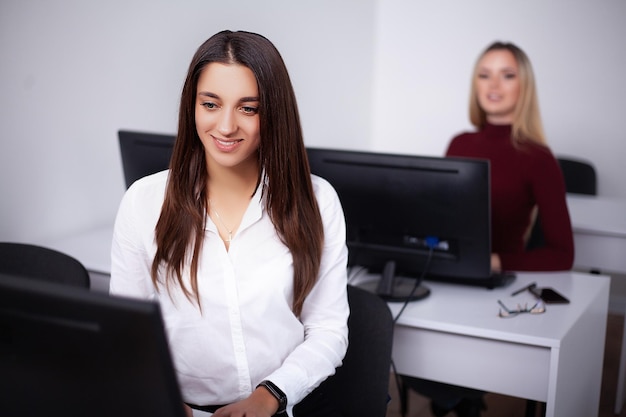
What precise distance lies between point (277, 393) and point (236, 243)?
0.29 metres

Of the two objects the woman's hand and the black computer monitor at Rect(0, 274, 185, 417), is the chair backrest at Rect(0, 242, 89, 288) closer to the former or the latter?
the woman's hand

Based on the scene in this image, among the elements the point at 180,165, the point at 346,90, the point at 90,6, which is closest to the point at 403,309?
the point at 180,165

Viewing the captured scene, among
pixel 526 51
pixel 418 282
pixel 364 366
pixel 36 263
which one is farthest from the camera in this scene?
pixel 526 51

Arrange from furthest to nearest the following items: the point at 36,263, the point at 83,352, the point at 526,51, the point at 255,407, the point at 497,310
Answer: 1. the point at 526,51
2. the point at 497,310
3. the point at 36,263
4. the point at 255,407
5. the point at 83,352

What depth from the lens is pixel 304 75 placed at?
362 centimetres

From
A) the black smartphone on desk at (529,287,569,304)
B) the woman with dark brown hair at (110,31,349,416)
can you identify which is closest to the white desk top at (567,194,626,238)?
the black smartphone on desk at (529,287,569,304)

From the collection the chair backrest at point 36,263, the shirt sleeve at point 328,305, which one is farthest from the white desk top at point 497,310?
the chair backrest at point 36,263

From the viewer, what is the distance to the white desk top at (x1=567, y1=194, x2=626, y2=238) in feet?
8.43

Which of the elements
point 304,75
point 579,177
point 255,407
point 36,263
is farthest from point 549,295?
point 304,75

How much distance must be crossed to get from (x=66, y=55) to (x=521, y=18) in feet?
8.59

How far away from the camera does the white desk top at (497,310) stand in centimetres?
169

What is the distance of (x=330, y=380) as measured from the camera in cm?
158

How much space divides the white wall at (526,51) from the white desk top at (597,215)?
94cm

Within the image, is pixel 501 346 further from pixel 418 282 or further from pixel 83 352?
pixel 83 352
